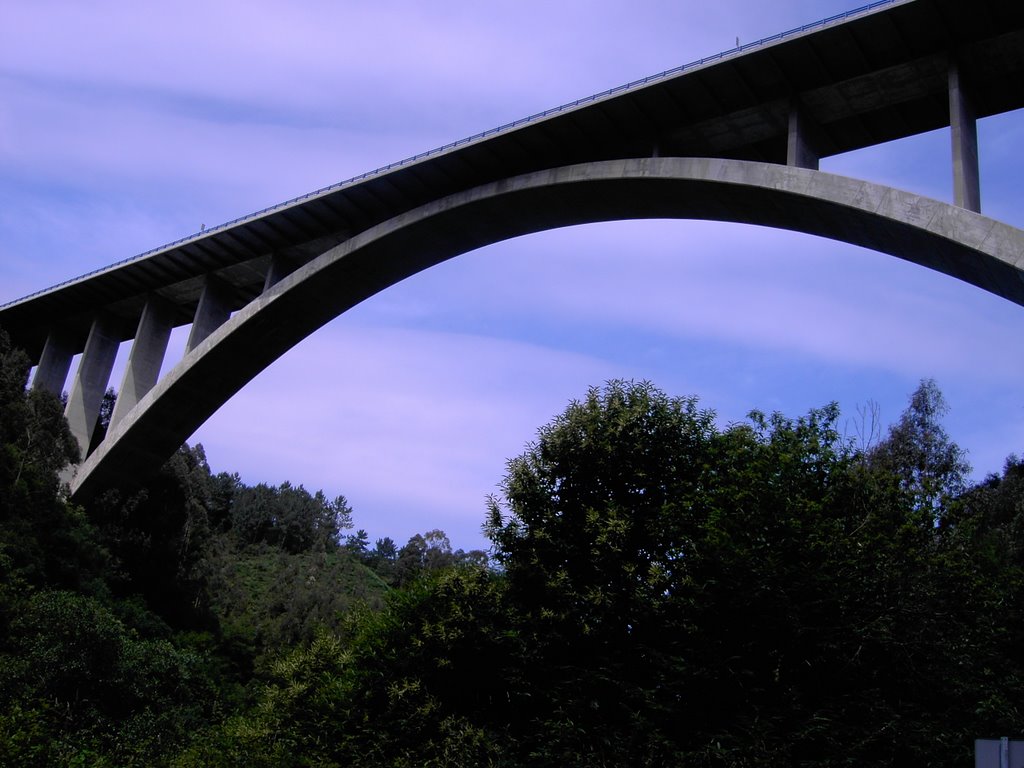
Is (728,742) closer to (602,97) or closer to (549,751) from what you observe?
(549,751)

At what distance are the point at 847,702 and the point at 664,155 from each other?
37.3 ft

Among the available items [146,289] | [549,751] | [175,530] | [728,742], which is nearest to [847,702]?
[728,742]

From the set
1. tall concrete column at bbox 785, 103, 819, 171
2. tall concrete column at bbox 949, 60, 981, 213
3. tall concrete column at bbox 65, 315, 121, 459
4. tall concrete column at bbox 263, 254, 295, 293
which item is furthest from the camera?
tall concrete column at bbox 65, 315, 121, 459

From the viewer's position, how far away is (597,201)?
2084cm

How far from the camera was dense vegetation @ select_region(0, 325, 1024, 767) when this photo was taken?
14.8 metres

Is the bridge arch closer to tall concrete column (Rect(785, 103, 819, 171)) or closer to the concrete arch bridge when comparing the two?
the concrete arch bridge

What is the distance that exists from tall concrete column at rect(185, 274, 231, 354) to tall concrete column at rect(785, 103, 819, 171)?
17603 mm

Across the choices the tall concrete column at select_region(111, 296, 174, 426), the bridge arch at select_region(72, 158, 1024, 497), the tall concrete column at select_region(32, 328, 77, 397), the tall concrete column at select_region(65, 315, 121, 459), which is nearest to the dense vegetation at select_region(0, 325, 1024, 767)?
the bridge arch at select_region(72, 158, 1024, 497)

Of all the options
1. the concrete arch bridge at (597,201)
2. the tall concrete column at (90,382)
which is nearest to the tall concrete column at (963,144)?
the concrete arch bridge at (597,201)

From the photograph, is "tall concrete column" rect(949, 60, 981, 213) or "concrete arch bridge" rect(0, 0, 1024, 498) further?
"concrete arch bridge" rect(0, 0, 1024, 498)

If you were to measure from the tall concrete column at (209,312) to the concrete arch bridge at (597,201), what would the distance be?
0.21 ft

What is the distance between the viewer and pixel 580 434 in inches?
711

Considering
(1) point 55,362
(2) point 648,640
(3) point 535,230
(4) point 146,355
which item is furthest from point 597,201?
(1) point 55,362

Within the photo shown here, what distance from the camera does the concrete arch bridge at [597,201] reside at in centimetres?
1532
